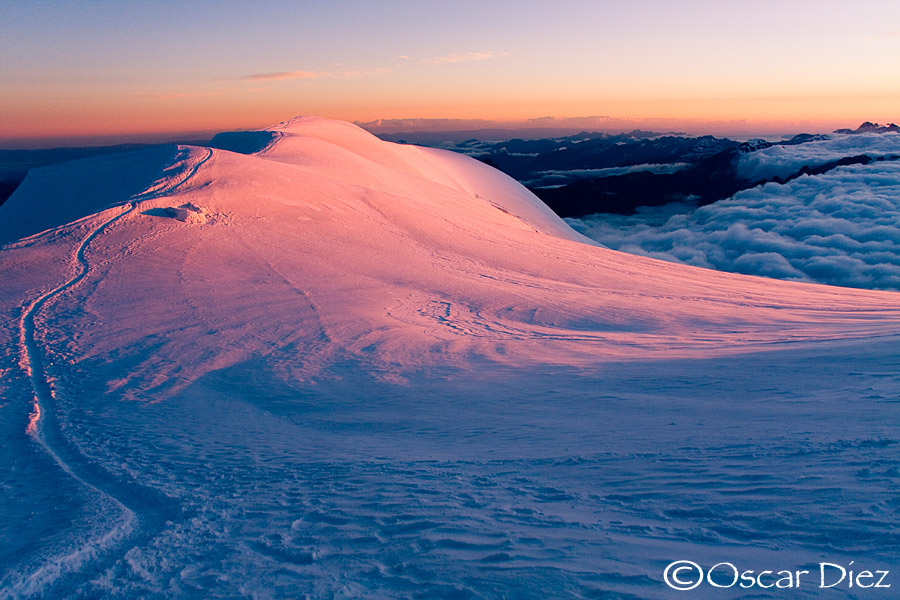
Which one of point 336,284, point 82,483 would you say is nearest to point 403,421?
point 82,483

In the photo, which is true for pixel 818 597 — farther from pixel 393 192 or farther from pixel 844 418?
pixel 393 192

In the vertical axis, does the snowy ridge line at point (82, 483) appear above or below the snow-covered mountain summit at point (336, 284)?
below

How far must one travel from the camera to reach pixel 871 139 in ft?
366

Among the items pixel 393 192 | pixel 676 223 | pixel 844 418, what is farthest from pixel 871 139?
pixel 844 418

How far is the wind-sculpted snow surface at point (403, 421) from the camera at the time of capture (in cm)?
334

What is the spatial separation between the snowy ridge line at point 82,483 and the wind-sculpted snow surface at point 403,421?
0.02m

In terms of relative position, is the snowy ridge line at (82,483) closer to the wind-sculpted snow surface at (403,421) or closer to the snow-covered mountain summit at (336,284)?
the wind-sculpted snow surface at (403,421)

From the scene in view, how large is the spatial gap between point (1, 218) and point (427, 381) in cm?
1621

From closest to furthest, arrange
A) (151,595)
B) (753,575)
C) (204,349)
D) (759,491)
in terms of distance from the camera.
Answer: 1. (753,575)
2. (151,595)
3. (759,491)
4. (204,349)

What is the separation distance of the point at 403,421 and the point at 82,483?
2832 millimetres

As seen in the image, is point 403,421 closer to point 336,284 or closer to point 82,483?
point 82,483

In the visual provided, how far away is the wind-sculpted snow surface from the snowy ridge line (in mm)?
22

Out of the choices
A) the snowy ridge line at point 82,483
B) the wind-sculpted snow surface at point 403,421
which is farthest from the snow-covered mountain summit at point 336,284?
the snowy ridge line at point 82,483

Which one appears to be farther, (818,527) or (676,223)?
(676,223)
